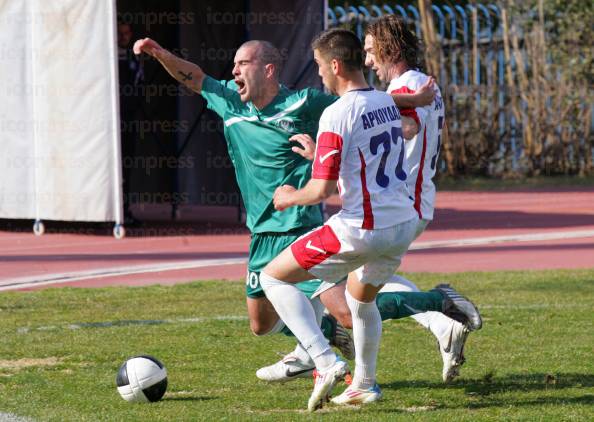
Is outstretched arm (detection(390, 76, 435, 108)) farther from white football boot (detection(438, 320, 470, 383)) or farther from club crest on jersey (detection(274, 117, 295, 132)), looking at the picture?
white football boot (detection(438, 320, 470, 383))

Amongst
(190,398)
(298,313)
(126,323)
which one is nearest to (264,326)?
(190,398)

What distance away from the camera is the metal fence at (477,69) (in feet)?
75.5

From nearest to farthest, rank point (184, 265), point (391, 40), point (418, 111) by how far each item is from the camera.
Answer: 1. point (418, 111)
2. point (391, 40)
3. point (184, 265)

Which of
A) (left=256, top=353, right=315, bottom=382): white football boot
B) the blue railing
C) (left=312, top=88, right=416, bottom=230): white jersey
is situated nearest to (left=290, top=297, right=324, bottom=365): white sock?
(left=256, top=353, right=315, bottom=382): white football boot

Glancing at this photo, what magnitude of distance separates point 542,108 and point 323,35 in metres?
17.7

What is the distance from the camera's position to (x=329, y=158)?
5.77 meters

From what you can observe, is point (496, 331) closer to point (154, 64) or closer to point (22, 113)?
point (22, 113)

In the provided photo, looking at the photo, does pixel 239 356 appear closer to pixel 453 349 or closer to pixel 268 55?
pixel 453 349

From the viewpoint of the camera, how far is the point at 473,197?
2083 cm

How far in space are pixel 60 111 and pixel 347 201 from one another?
10.1 m

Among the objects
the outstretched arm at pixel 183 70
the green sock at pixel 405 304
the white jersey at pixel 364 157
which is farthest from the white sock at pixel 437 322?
the outstretched arm at pixel 183 70

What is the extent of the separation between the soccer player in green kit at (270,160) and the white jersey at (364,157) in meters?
0.83

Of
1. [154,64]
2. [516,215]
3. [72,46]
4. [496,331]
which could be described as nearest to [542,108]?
[516,215]

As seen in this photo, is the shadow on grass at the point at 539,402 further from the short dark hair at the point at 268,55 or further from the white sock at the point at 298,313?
the short dark hair at the point at 268,55
